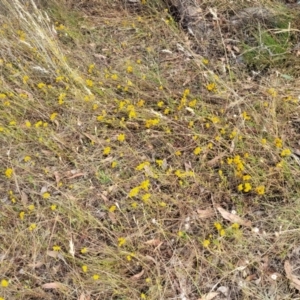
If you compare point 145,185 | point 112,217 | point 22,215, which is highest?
point 22,215

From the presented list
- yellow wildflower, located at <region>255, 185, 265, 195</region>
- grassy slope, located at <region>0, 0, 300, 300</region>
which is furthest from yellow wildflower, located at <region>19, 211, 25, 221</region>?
yellow wildflower, located at <region>255, 185, 265, 195</region>

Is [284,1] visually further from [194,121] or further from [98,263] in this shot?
[98,263]

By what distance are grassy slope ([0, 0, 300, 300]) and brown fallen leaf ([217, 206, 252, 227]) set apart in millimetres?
24

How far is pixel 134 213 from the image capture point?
7.81 ft

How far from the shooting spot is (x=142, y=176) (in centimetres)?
251

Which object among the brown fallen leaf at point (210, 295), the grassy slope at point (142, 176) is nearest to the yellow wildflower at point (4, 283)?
the grassy slope at point (142, 176)

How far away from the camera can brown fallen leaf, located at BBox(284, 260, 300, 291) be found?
2004mm

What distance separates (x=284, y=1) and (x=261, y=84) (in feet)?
3.12

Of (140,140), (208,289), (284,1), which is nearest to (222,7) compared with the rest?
(284,1)

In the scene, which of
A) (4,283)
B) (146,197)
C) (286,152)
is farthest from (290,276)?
(4,283)

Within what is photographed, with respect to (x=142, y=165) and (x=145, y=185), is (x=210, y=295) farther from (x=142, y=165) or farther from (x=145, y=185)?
(x=142, y=165)

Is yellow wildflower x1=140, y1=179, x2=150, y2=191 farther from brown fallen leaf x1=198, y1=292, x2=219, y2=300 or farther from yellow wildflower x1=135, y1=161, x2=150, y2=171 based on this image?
brown fallen leaf x1=198, y1=292, x2=219, y2=300

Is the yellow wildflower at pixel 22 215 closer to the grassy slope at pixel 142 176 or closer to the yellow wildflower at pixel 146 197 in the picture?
the grassy slope at pixel 142 176

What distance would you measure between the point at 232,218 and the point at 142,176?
61 centimetres
